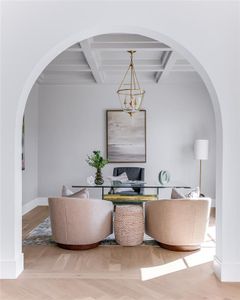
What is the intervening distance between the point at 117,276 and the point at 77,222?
1.07m

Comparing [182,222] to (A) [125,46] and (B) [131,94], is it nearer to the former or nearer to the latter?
(B) [131,94]

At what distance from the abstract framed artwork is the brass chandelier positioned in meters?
0.49

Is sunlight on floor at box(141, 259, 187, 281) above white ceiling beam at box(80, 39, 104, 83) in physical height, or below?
below

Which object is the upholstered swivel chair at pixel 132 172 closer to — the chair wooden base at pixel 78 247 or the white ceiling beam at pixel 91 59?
the white ceiling beam at pixel 91 59

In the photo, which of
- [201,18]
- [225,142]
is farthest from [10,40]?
[225,142]

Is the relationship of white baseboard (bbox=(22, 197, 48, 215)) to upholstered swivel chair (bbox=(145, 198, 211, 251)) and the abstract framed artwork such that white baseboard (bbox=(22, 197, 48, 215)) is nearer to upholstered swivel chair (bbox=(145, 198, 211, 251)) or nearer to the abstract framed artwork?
the abstract framed artwork

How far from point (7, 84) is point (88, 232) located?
209cm

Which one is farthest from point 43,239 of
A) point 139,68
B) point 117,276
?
point 139,68

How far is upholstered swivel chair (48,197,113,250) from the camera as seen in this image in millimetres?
4531

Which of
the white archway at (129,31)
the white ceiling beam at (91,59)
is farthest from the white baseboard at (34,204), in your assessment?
the white archway at (129,31)

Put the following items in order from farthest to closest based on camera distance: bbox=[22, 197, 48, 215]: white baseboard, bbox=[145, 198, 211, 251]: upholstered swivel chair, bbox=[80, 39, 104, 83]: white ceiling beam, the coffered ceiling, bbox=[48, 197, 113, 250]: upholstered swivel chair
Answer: bbox=[22, 197, 48, 215]: white baseboard → the coffered ceiling → bbox=[80, 39, 104, 83]: white ceiling beam → bbox=[48, 197, 113, 250]: upholstered swivel chair → bbox=[145, 198, 211, 251]: upholstered swivel chair

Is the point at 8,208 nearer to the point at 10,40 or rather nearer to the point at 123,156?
the point at 10,40

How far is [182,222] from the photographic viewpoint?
446 cm

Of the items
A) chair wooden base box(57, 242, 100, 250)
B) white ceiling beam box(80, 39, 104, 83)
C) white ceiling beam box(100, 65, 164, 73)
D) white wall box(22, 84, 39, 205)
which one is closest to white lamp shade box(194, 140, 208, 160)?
white ceiling beam box(100, 65, 164, 73)
